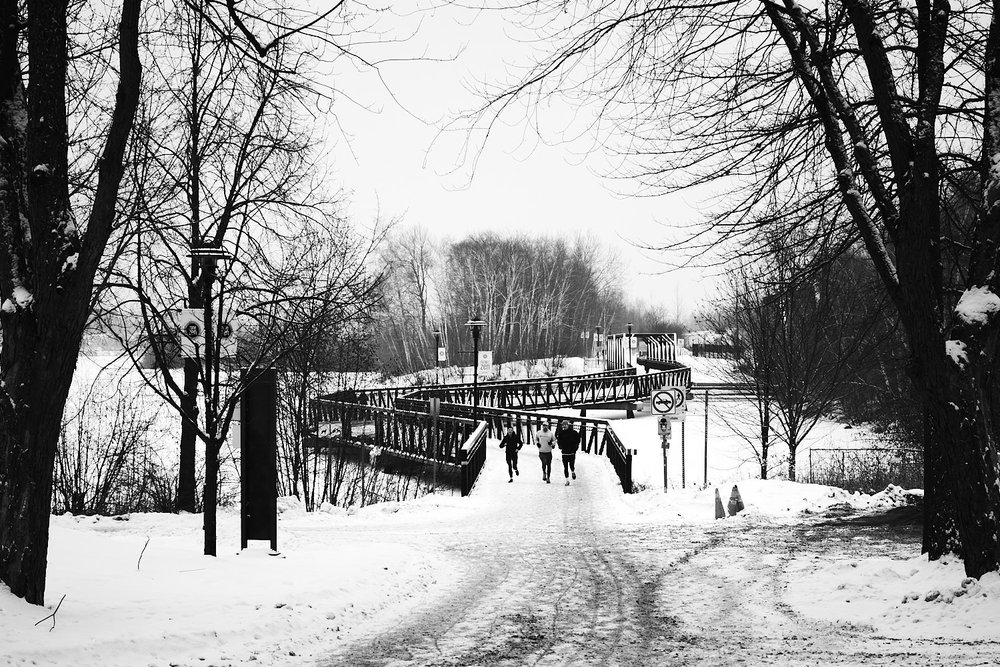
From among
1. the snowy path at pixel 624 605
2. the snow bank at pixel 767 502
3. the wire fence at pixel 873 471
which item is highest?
the snowy path at pixel 624 605

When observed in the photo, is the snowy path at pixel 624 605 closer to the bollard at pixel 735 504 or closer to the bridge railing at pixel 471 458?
the bollard at pixel 735 504

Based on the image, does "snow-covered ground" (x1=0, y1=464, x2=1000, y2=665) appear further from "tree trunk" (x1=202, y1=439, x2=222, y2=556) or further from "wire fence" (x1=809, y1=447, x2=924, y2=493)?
"wire fence" (x1=809, y1=447, x2=924, y2=493)

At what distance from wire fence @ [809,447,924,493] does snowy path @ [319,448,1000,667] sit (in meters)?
10.5

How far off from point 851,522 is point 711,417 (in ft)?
105

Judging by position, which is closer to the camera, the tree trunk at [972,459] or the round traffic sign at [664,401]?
the tree trunk at [972,459]

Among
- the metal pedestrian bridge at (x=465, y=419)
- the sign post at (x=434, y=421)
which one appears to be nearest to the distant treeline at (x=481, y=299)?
the metal pedestrian bridge at (x=465, y=419)

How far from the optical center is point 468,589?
9984 millimetres

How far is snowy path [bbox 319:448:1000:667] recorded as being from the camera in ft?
22.0

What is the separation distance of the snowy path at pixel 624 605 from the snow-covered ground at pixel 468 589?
0.14 ft

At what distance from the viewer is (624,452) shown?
24.3 m

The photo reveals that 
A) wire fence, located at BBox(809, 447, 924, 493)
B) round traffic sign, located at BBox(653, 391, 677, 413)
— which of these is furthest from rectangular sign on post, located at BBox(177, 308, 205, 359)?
wire fence, located at BBox(809, 447, 924, 493)

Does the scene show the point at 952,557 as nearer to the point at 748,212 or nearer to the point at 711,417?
the point at 748,212

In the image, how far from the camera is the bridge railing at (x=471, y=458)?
74.1 feet

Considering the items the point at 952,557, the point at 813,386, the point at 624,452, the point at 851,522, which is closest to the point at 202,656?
the point at 952,557
